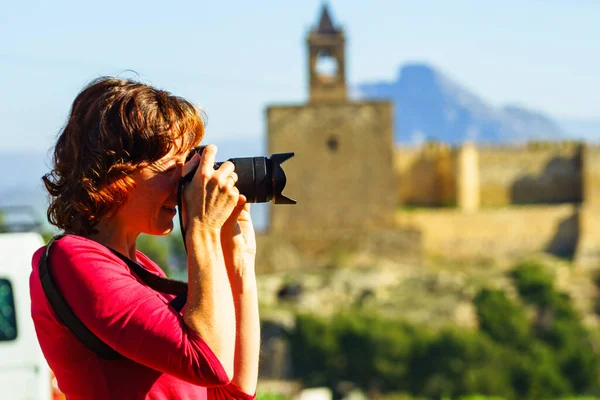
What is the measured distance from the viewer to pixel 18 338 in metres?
4.48

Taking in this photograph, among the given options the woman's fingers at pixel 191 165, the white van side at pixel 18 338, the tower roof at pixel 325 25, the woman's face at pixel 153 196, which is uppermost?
the tower roof at pixel 325 25

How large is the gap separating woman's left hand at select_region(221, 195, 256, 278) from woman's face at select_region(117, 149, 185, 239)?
0.38ft

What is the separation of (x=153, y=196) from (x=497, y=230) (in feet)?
91.5

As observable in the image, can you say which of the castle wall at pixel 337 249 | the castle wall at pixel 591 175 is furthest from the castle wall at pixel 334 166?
the castle wall at pixel 591 175

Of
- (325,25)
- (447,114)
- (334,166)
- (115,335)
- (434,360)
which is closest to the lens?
(115,335)

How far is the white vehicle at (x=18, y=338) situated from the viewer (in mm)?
4426

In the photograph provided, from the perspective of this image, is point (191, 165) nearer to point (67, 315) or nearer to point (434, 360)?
point (67, 315)

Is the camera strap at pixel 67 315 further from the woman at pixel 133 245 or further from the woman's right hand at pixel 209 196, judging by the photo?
the woman's right hand at pixel 209 196

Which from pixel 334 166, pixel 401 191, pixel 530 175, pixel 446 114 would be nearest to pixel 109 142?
pixel 334 166

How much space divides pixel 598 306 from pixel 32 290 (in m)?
25.5

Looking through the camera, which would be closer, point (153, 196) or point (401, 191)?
point (153, 196)

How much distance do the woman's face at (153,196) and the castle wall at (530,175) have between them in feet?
97.1

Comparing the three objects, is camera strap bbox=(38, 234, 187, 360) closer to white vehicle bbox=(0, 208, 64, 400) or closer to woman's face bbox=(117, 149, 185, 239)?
woman's face bbox=(117, 149, 185, 239)

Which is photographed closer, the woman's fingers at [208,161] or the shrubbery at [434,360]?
the woman's fingers at [208,161]
